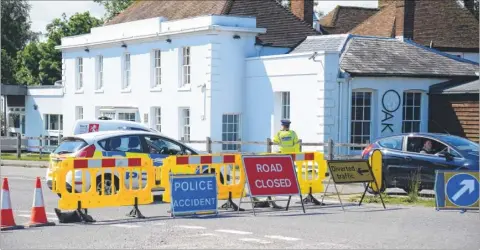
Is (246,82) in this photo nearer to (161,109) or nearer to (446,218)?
(161,109)

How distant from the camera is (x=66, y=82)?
154 feet

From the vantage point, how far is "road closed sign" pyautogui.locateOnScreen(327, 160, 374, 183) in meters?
17.9

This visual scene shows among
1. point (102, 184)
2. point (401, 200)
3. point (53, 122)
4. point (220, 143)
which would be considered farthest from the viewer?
point (53, 122)

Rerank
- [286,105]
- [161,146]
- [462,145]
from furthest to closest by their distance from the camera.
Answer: [286,105]
[462,145]
[161,146]

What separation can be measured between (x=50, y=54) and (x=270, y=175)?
2197 inches

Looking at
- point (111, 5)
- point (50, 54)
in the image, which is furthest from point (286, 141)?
point (111, 5)

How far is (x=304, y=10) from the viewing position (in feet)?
137

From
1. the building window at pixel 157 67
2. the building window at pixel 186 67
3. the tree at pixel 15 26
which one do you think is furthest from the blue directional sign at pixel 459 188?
the tree at pixel 15 26

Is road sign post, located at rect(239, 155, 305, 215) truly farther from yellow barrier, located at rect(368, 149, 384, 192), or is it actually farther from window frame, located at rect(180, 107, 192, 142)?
Result: window frame, located at rect(180, 107, 192, 142)

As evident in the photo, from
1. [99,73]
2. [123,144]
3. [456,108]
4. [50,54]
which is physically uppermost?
[50,54]

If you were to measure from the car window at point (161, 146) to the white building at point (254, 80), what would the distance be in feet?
39.4

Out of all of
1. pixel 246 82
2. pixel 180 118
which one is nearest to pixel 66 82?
pixel 180 118

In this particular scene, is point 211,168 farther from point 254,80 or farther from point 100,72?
point 100,72

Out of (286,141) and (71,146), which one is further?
(286,141)
